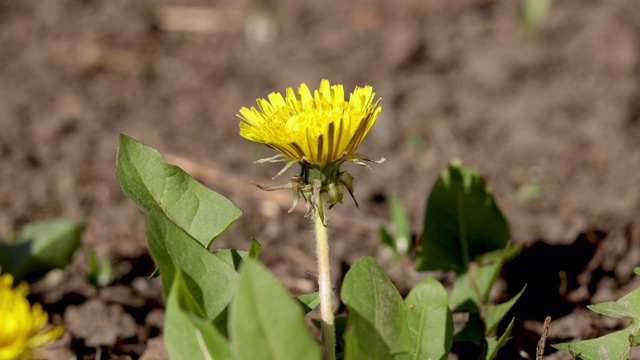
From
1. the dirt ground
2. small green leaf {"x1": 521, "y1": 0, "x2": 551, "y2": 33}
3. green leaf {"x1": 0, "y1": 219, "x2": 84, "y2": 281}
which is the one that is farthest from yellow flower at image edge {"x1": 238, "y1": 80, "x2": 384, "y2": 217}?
small green leaf {"x1": 521, "y1": 0, "x2": 551, "y2": 33}

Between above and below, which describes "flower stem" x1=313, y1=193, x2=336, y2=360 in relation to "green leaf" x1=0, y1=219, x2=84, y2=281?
above

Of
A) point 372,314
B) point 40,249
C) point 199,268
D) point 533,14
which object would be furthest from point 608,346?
point 533,14

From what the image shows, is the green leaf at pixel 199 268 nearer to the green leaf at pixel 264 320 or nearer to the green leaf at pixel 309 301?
the green leaf at pixel 309 301

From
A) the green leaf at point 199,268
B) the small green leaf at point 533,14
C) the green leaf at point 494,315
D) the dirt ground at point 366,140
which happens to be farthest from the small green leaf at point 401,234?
the small green leaf at point 533,14

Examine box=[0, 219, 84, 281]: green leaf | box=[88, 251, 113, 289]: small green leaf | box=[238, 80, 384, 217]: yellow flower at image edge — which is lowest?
box=[88, 251, 113, 289]: small green leaf

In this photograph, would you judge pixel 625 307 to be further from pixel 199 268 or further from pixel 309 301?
pixel 199 268

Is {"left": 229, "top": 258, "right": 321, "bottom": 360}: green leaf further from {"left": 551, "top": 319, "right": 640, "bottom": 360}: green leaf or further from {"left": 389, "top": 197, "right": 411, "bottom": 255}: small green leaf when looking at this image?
{"left": 389, "top": 197, "right": 411, "bottom": 255}: small green leaf

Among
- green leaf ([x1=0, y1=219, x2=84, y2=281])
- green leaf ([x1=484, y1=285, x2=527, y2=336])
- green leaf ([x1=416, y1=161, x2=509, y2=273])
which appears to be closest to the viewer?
green leaf ([x1=484, y1=285, x2=527, y2=336])
